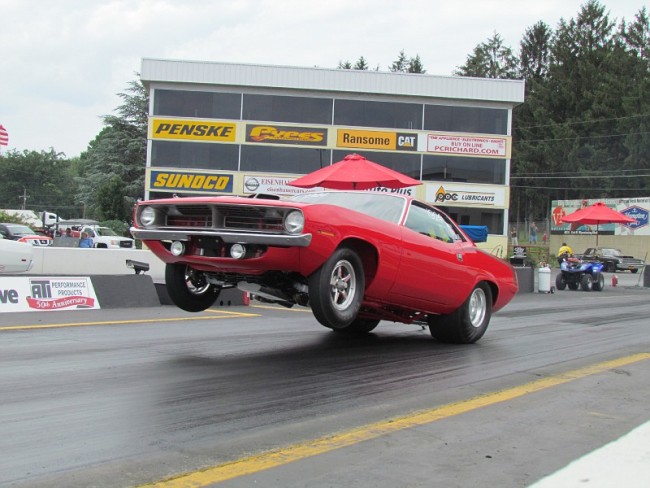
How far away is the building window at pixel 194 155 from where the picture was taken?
36.2 meters

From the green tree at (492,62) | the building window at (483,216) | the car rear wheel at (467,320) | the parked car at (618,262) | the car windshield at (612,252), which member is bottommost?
the car rear wheel at (467,320)

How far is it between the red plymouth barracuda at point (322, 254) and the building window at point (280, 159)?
29.6 m

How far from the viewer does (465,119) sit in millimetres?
38156

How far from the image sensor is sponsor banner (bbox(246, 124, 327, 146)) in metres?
36.8

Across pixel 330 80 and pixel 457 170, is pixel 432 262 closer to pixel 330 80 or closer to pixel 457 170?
pixel 330 80

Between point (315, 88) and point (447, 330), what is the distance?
30715 millimetres

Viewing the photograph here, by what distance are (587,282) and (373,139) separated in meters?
17.5

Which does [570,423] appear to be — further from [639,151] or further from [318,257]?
[639,151]

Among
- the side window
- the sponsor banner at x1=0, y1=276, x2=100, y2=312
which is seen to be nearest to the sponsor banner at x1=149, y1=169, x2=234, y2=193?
the sponsor banner at x1=0, y1=276, x2=100, y2=312

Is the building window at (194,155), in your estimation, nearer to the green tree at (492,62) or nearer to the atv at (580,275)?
the atv at (580,275)

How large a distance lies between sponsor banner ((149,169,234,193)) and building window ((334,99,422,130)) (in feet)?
23.3

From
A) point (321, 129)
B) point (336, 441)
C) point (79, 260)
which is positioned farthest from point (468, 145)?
point (336, 441)

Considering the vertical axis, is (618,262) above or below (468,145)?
below

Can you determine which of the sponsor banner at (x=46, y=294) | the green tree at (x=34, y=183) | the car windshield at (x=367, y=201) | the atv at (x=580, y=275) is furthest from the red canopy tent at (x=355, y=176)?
the green tree at (x=34, y=183)
